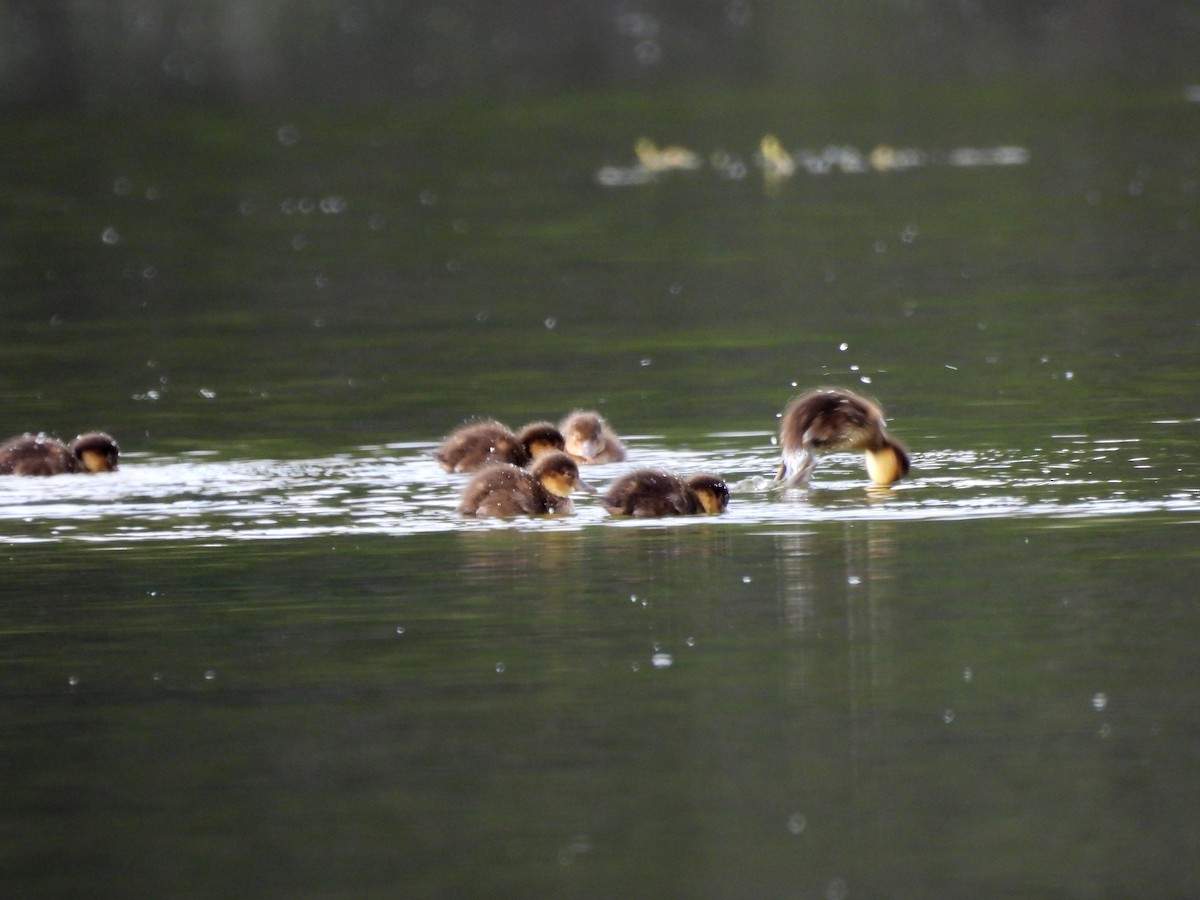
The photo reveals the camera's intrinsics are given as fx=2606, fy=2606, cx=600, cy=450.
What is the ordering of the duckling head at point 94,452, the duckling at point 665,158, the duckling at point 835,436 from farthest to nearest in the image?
the duckling at point 665,158, the duckling head at point 94,452, the duckling at point 835,436

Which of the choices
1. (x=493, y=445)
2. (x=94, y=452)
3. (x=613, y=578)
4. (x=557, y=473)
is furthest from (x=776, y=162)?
(x=613, y=578)

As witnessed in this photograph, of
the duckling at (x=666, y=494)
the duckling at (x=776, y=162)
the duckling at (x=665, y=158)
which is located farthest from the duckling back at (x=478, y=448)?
the duckling at (x=665, y=158)

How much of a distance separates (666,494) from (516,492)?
63 centimetres

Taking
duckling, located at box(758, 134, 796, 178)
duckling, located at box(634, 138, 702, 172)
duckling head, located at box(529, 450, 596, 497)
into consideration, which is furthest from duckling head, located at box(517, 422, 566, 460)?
duckling, located at box(634, 138, 702, 172)

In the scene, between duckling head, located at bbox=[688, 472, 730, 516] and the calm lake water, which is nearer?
the calm lake water

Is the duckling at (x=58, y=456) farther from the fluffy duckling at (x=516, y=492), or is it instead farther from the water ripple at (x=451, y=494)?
the fluffy duckling at (x=516, y=492)

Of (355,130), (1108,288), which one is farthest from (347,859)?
(355,130)

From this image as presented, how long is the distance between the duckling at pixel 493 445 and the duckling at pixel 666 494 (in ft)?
4.03

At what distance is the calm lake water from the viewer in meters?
6.12

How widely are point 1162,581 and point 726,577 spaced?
149 centimetres

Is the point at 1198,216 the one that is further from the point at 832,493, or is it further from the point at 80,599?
the point at 80,599

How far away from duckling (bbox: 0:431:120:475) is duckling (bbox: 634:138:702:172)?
21.6 m

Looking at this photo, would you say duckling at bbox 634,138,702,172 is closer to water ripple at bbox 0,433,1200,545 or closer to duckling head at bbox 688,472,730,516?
water ripple at bbox 0,433,1200,545

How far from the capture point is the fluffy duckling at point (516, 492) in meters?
10.5
